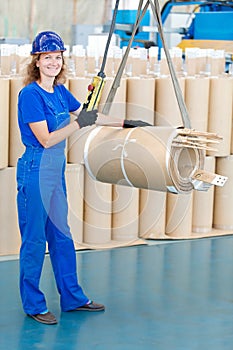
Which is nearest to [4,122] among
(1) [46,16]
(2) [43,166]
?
(2) [43,166]

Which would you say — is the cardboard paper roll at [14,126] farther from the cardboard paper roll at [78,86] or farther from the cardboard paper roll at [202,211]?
the cardboard paper roll at [202,211]

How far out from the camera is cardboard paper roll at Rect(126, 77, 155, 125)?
19.3 feet

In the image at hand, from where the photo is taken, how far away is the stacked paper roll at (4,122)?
5383 mm

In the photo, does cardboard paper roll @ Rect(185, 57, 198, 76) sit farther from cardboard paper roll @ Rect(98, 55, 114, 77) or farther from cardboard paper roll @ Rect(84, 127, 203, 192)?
cardboard paper roll @ Rect(84, 127, 203, 192)

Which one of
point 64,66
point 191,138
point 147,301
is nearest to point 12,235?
point 147,301

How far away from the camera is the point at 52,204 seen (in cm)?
434

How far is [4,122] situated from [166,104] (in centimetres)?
127

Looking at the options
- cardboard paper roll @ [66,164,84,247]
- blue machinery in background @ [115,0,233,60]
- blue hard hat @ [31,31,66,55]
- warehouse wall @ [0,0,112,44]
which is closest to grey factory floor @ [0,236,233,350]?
cardboard paper roll @ [66,164,84,247]

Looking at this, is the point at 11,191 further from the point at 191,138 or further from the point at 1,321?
the point at 191,138

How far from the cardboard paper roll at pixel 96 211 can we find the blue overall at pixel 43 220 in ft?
4.55

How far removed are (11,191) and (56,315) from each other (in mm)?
1324

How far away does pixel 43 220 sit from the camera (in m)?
4.30

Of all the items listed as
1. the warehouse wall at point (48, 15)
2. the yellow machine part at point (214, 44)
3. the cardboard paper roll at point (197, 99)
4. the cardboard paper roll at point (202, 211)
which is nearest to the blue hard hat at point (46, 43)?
the cardboard paper roll at point (197, 99)

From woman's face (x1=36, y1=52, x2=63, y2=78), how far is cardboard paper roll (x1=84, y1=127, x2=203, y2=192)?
1.27ft
